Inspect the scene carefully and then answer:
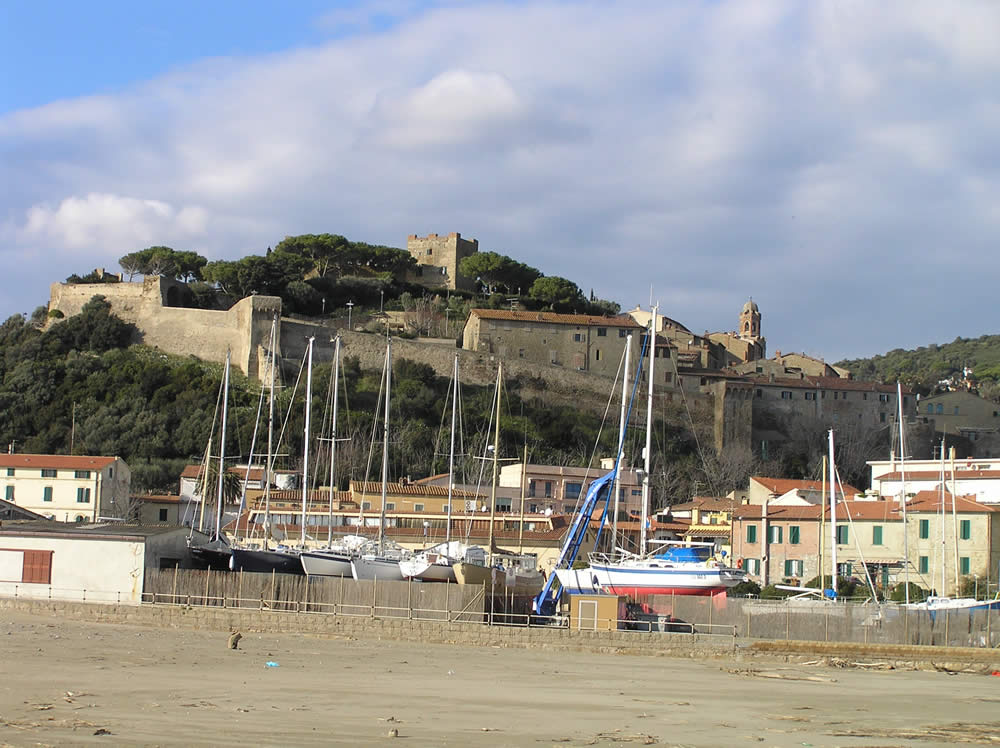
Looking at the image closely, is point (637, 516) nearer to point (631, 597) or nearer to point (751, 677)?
point (631, 597)

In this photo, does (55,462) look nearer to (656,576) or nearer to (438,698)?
(656,576)

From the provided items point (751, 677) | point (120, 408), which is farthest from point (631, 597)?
point (120, 408)

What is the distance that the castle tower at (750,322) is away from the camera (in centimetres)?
12650

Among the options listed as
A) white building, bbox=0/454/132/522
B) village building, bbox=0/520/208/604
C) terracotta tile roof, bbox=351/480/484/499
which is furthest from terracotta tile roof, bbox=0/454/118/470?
village building, bbox=0/520/208/604

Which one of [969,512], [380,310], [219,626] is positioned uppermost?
[380,310]

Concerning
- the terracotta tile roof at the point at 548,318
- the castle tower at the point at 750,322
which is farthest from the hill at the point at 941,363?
the terracotta tile roof at the point at 548,318

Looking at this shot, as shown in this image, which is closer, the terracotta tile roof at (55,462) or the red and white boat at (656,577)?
the red and white boat at (656,577)

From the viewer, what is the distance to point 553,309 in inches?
3947

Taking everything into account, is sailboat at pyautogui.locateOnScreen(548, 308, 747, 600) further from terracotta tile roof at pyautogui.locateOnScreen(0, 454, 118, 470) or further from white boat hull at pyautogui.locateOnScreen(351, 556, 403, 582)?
terracotta tile roof at pyautogui.locateOnScreen(0, 454, 118, 470)

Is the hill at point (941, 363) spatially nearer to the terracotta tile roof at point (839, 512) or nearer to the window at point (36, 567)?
the terracotta tile roof at point (839, 512)

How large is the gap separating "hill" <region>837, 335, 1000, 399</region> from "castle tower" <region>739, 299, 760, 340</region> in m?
20.9

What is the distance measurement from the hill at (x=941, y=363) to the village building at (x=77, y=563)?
373 ft

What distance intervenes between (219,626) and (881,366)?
512ft

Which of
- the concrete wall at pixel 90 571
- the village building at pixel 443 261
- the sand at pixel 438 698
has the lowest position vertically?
the sand at pixel 438 698
